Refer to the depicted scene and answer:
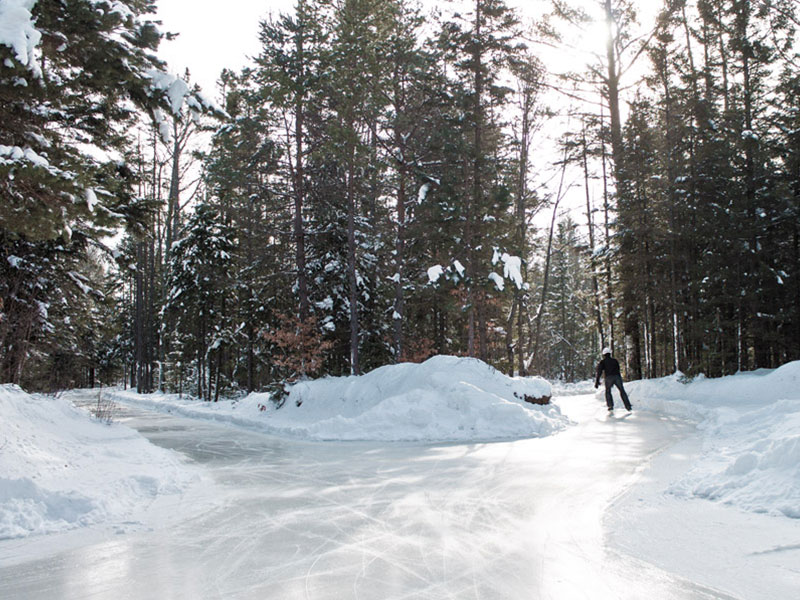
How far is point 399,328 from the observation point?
63.3 feet

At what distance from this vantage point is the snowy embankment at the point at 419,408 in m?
11.6

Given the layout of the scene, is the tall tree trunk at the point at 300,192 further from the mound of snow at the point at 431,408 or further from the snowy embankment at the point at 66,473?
the snowy embankment at the point at 66,473

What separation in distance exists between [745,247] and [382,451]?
15397 mm

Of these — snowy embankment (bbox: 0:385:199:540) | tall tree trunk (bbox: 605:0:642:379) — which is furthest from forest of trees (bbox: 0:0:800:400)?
snowy embankment (bbox: 0:385:199:540)

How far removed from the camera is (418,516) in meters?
5.34

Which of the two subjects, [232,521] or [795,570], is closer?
[795,570]

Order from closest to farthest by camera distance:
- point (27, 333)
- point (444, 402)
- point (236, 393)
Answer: point (444, 402), point (27, 333), point (236, 393)

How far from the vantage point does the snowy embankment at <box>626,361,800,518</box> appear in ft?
16.1

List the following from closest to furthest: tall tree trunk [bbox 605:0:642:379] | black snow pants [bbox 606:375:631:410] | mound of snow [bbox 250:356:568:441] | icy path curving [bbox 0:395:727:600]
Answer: icy path curving [bbox 0:395:727:600] → mound of snow [bbox 250:356:568:441] → black snow pants [bbox 606:375:631:410] → tall tree trunk [bbox 605:0:642:379]

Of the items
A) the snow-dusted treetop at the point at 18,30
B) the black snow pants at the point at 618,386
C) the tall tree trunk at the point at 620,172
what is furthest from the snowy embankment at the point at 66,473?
the tall tree trunk at the point at 620,172

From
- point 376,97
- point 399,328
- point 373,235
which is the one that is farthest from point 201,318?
point 376,97

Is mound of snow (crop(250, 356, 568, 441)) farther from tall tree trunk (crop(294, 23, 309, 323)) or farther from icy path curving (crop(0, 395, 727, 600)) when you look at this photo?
tall tree trunk (crop(294, 23, 309, 323))

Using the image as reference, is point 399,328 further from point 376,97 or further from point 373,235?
point 376,97

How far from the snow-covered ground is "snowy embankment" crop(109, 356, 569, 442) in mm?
702
